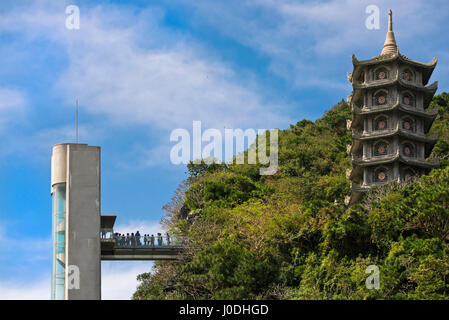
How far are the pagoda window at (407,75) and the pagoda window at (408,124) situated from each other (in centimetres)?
288

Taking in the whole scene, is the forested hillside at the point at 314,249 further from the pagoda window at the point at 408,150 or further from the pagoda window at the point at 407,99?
the pagoda window at the point at 407,99

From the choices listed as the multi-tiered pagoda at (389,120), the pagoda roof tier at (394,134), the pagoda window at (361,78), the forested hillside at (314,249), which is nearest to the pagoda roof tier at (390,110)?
the multi-tiered pagoda at (389,120)

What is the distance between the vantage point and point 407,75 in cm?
6450

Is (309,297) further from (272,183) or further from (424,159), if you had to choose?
(272,183)

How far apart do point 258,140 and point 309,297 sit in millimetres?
45198

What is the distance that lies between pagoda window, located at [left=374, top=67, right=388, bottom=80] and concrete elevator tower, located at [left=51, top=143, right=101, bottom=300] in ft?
73.1

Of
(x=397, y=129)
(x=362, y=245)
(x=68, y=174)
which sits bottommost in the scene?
(x=362, y=245)

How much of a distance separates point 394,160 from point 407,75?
7.05 meters

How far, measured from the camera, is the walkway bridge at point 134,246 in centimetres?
5216

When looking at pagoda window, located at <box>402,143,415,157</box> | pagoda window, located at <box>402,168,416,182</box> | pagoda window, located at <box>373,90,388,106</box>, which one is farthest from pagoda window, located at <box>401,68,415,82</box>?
pagoda window, located at <box>402,168,416,182</box>

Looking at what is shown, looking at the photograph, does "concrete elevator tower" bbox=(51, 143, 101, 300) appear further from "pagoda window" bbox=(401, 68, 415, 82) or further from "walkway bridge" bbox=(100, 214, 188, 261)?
"pagoda window" bbox=(401, 68, 415, 82)

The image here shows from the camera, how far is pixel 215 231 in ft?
178

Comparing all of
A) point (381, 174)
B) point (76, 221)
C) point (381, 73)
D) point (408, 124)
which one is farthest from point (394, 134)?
point (76, 221)
